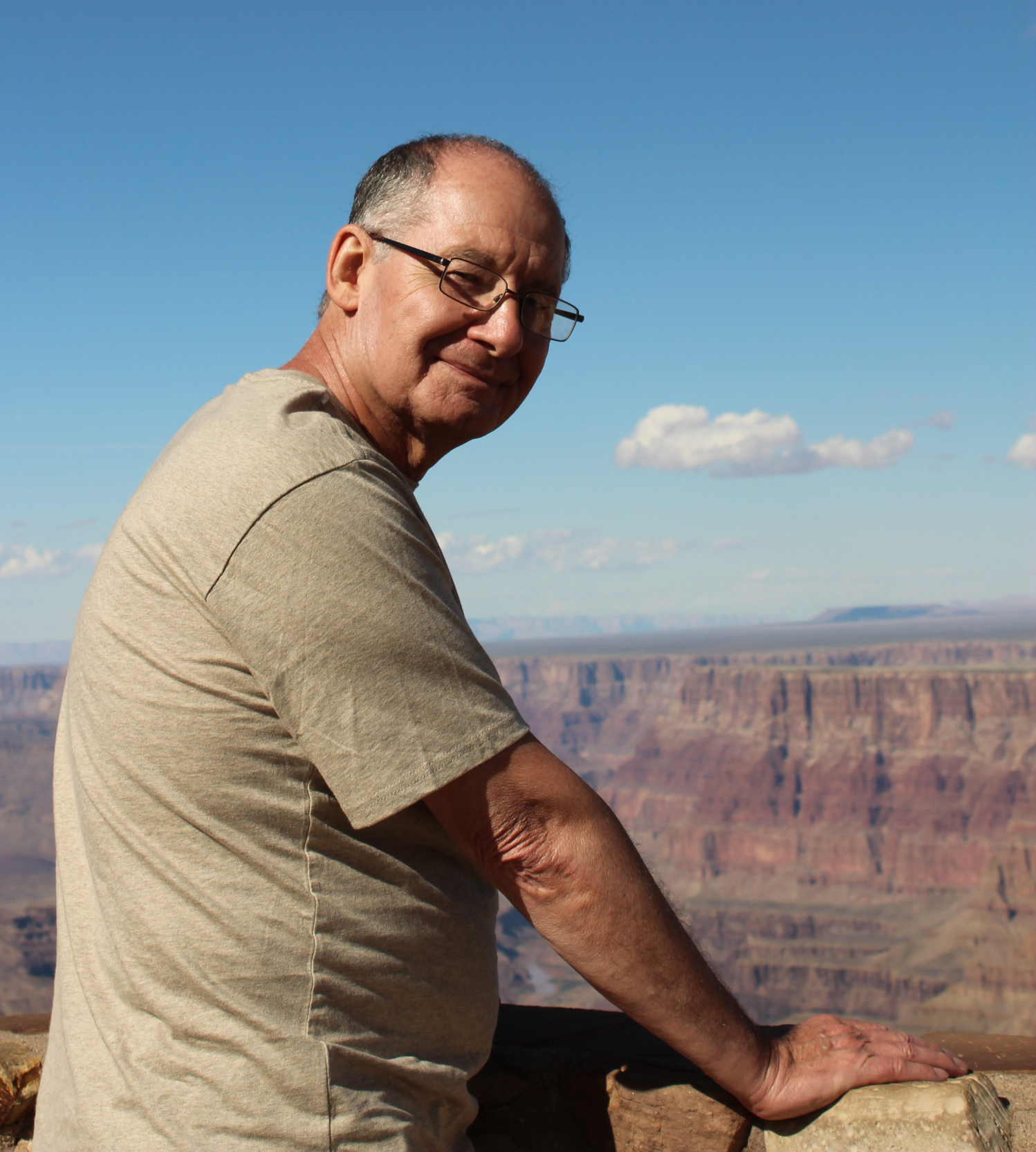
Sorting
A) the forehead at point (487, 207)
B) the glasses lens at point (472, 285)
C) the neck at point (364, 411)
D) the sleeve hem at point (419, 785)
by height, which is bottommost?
the sleeve hem at point (419, 785)

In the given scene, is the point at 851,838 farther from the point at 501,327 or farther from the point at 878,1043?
the point at 501,327

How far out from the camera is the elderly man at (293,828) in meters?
1.05

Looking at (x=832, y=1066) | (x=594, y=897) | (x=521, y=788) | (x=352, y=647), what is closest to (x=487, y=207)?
(x=352, y=647)

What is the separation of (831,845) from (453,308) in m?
76.0

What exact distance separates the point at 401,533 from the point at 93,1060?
2.34 feet

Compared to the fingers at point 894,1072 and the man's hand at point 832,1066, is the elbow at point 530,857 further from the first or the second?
the fingers at point 894,1072

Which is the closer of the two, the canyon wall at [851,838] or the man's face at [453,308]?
the man's face at [453,308]

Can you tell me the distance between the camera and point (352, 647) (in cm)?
104

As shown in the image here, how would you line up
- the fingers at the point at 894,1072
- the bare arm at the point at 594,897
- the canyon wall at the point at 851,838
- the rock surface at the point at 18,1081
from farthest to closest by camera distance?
the canyon wall at the point at 851,838 → the rock surface at the point at 18,1081 → the fingers at the point at 894,1072 → the bare arm at the point at 594,897

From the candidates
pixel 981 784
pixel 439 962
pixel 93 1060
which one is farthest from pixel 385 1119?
pixel 981 784

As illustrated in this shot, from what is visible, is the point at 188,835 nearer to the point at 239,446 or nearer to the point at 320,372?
the point at 239,446

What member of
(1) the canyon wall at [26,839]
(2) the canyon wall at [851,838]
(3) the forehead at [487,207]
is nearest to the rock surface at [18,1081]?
(3) the forehead at [487,207]

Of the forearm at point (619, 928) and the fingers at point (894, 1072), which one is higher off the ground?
the forearm at point (619, 928)

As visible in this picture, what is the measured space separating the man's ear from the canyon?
53325mm
